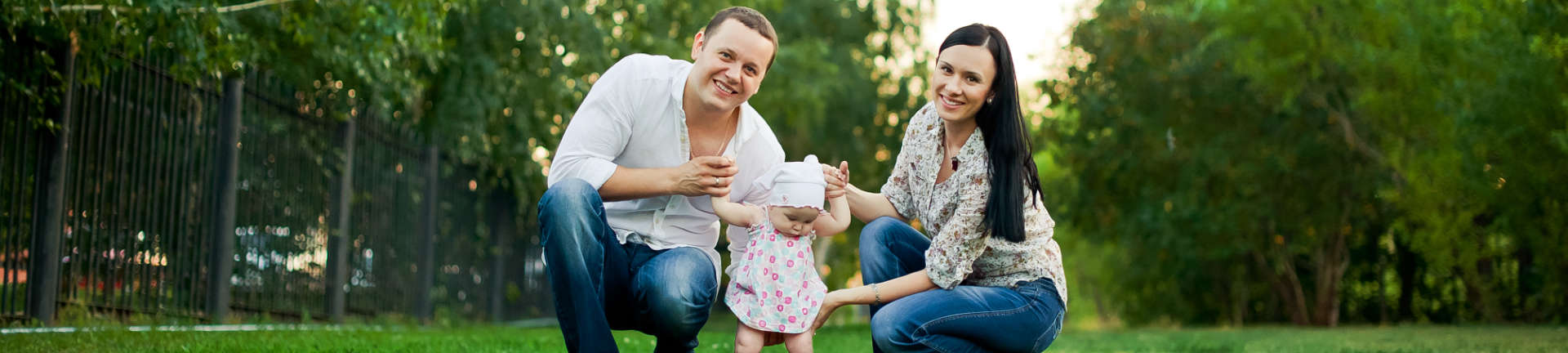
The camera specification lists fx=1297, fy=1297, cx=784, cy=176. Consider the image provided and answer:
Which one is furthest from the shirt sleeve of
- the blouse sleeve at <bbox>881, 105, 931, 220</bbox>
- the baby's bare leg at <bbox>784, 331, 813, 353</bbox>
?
the blouse sleeve at <bbox>881, 105, 931, 220</bbox>

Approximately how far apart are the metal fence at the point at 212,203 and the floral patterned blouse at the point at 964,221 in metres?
4.50

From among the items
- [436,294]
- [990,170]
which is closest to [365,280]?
[436,294]

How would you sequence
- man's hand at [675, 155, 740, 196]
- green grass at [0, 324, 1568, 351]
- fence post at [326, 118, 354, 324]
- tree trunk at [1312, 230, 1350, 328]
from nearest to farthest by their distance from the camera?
man's hand at [675, 155, 740, 196] → green grass at [0, 324, 1568, 351] → fence post at [326, 118, 354, 324] → tree trunk at [1312, 230, 1350, 328]

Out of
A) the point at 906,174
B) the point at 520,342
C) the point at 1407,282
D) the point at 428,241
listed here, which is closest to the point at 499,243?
the point at 428,241

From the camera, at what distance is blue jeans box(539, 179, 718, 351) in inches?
144

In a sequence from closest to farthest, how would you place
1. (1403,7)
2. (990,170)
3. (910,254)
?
(990,170) → (910,254) → (1403,7)

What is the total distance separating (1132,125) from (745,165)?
16.4 metres

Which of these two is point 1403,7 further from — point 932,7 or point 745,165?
point 745,165

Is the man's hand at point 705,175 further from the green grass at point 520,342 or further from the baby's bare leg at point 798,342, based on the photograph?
the green grass at point 520,342

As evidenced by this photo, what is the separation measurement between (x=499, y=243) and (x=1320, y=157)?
11460mm

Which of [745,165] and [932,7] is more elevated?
[932,7]

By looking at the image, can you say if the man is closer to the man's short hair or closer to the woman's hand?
the man's short hair

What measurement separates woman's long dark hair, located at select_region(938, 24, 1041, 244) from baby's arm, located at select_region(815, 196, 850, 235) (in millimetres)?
504

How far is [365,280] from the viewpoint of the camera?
10.5 m
